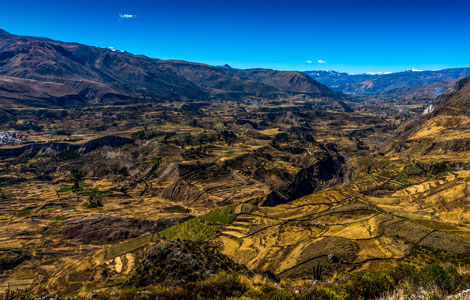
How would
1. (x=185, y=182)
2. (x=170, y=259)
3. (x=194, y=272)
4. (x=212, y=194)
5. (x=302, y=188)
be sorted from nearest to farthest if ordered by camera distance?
(x=194, y=272) → (x=170, y=259) → (x=212, y=194) → (x=185, y=182) → (x=302, y=188)

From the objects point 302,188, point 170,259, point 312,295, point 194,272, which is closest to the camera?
point 312,295

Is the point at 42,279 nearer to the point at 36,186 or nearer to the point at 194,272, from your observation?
the point at 194,272

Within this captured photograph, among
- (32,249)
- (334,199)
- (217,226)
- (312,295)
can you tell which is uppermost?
(312,295)

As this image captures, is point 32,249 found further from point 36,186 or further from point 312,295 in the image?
point 312,295

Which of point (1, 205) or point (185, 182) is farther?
point (185, 182)

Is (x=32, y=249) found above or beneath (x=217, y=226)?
beneath

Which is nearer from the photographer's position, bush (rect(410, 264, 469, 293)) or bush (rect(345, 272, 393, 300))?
bush (rect(410, 264, 469, 293))

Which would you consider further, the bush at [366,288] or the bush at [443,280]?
the bush at [366,288]

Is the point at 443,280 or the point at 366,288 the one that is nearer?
the point at 366,288

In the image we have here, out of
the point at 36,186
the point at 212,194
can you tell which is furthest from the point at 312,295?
the point at 36,186

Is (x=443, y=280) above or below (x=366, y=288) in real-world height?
below
